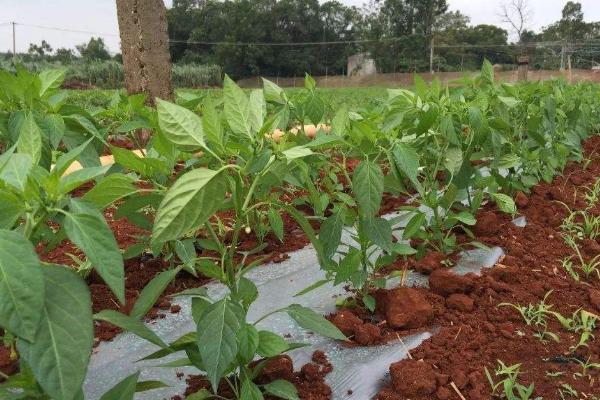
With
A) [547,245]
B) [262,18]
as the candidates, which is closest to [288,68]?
[262,18]

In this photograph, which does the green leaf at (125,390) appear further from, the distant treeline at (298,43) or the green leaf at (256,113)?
the distant treeline at (298,43)

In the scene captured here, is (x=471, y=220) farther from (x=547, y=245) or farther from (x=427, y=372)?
(x=427, y=372)

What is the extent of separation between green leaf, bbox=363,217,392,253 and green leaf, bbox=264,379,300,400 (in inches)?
19.8

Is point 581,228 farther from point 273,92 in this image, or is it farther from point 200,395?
point 200,395

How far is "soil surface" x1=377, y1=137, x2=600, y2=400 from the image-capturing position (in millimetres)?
1535

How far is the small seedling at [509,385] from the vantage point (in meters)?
1.48

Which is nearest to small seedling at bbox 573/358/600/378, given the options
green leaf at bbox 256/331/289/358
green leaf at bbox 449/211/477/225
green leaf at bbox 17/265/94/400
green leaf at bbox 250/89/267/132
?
green leaf at bbox 449/211/477/225

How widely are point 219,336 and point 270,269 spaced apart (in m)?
1.22

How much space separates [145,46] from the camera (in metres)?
3.93

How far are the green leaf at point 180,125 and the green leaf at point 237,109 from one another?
0.30 ft

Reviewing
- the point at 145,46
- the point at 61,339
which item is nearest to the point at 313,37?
the point at 145,46

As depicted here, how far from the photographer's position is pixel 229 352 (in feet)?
3.64

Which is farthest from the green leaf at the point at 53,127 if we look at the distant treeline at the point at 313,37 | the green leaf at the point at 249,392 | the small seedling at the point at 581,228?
the distant treeline at the point at 313,37

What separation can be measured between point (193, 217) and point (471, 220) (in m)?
1.55
